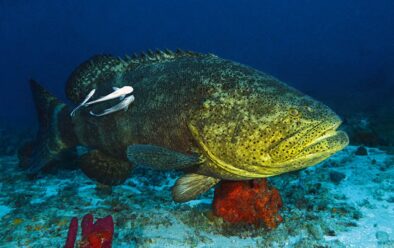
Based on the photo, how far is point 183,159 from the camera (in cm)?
334

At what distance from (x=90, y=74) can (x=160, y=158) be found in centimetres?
241

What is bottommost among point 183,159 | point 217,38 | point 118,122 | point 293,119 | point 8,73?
point 183,159

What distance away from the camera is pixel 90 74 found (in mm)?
5031

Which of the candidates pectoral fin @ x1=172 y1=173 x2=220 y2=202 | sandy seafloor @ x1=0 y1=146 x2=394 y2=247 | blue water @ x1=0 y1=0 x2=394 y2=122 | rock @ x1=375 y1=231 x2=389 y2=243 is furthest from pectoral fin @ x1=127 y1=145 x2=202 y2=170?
blue water @ x1=0 y1=0 x2=394 y2=122

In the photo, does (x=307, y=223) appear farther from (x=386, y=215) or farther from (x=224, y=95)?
(x=224, y=95)

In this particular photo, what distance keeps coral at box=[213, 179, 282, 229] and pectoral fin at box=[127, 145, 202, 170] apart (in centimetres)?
89

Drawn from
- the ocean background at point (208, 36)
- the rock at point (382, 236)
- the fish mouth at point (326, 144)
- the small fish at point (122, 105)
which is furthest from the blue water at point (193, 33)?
the rock at point (382, 236)

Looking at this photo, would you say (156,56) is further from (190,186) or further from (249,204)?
(249,204)

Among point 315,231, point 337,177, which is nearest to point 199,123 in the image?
point 315,231

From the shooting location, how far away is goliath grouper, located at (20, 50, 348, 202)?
3166mm

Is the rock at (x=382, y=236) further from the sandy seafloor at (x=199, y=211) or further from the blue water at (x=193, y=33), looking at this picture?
the blue water at (x=193, y=33)

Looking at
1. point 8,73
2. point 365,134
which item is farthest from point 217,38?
point 365,134

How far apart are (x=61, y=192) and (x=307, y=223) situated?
4.33m

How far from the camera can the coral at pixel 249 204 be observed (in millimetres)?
4035
